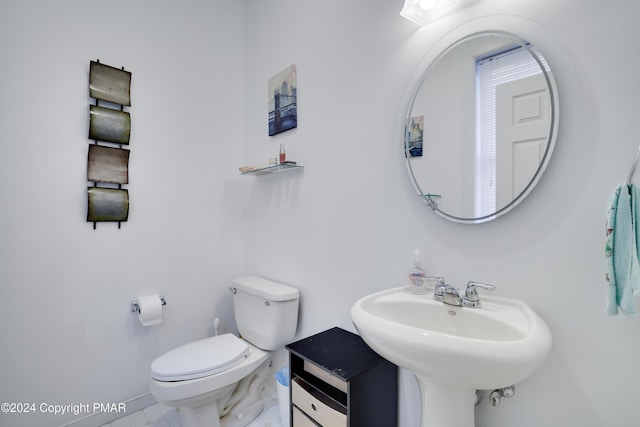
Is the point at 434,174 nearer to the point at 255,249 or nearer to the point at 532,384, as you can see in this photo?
the point at 532,384

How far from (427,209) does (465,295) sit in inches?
13.8

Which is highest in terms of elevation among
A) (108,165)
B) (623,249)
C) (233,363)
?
(108,165)

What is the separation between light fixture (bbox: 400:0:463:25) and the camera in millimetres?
1060

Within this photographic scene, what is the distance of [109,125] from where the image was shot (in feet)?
5.27

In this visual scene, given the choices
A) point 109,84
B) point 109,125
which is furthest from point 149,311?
point 109,84

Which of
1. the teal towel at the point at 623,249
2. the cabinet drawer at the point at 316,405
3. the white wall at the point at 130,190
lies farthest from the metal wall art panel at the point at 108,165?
the teal towel at the point at 623,249

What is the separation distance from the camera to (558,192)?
843 millimetres

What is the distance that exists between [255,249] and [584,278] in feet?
5.87

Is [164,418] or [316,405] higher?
[316,405]

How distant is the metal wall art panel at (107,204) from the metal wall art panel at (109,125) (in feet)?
0.96

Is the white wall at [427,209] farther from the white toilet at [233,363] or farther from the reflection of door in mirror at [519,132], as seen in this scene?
the white toilet at [233,363]

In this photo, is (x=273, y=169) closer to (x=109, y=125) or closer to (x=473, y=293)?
(x=109, y=125)

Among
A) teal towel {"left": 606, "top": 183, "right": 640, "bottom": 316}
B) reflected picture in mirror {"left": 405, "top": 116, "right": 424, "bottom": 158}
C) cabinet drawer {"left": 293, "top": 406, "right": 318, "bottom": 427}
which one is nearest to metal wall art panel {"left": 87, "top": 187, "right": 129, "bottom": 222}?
cabinet drawer {"left": 293, "top": 406, "right": 318, "bottom": 427}

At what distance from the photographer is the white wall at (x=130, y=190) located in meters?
1.40
